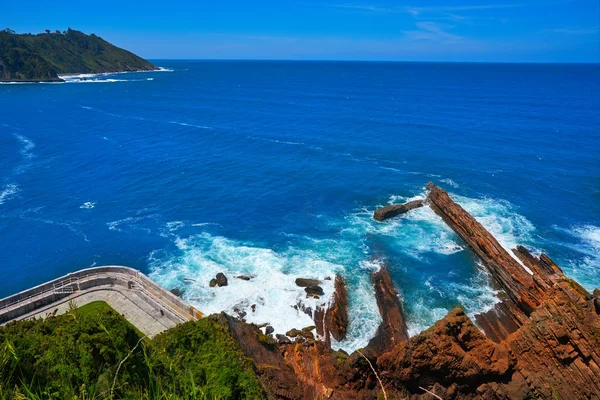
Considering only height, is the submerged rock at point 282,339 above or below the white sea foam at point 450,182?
below

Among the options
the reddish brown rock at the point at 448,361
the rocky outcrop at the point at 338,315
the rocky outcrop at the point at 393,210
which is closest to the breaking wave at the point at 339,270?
the rocky outcrop at the point at 338,315

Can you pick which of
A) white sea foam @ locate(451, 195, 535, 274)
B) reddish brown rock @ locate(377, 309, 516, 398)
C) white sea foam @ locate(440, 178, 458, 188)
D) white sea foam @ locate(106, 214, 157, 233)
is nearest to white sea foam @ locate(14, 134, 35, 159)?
white sea foam @ locate(106, 214, 157, 233)

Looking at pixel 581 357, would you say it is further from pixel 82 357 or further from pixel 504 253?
pixel 82 357

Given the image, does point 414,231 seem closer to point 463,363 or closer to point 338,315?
point 338,315

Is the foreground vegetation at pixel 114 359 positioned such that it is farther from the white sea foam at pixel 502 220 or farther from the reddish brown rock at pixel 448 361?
the white sea foam at pixel 502 220

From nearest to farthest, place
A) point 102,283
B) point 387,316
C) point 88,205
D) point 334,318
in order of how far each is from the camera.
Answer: point 102,283 → point 334,318 → point 387,316 → point 88,205

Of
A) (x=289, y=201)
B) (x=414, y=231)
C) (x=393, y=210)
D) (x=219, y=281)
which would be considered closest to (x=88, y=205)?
(x=219, y=281)
